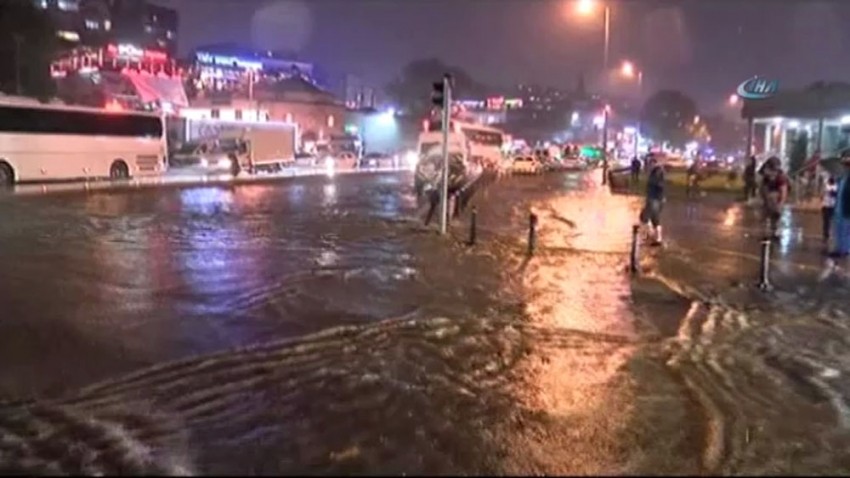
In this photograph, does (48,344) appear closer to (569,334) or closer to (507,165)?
(569,334)

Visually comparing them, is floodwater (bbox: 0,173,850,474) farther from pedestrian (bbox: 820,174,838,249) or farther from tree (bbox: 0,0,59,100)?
tree (bbox: 0,0,59,100)

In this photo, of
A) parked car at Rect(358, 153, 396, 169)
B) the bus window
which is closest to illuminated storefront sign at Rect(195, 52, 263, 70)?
parked car at Rect(358, 153, 396, 169)

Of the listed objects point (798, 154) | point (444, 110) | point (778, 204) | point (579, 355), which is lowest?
point (579, 355)

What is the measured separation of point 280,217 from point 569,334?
1504 centimetres

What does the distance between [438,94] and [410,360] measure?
12.2 metres

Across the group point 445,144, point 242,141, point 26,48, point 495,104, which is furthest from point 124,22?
point 445,144

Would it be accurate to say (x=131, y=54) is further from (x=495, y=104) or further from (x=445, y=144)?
(x=445, y=144)

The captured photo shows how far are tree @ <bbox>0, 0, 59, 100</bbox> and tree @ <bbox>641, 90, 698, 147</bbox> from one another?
96.3 meters

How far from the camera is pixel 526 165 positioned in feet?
221

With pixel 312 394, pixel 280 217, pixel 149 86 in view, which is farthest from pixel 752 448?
pixel 149 86

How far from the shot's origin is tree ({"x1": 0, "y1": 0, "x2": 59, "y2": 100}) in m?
53.9

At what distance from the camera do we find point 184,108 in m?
78.0

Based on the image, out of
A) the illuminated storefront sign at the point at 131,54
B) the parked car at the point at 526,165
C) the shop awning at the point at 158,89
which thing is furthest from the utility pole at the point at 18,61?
the parked car at the point at 526,165

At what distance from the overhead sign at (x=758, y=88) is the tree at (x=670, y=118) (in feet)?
276
